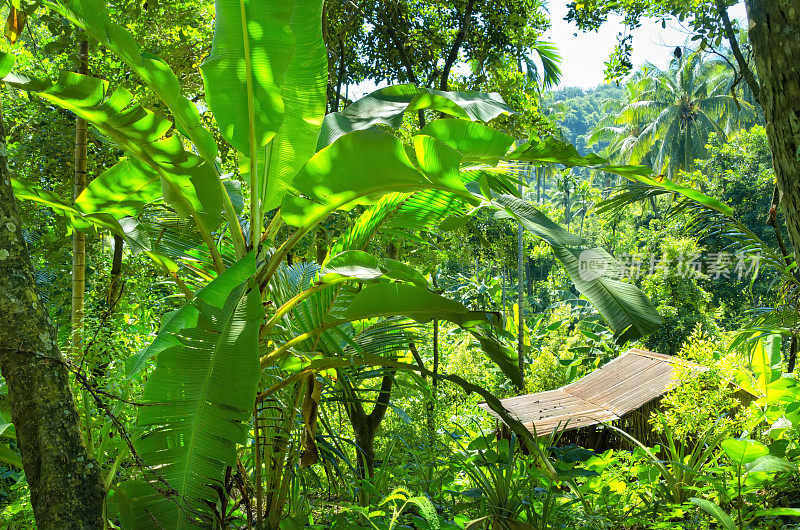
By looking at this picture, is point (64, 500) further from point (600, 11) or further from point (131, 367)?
point (600, 11)

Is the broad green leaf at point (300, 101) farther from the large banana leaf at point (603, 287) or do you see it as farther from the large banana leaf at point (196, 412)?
the large banana leaf at point (603, 287)

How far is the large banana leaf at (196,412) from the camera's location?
1.50 metres

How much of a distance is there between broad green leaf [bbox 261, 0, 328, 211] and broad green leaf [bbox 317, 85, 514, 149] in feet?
0.50

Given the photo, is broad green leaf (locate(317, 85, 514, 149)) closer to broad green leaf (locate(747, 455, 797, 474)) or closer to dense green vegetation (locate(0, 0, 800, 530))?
dense green vegetation (locate(0, 0, 800, 530))

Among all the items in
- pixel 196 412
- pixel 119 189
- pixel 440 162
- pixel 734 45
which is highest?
pixel 734 45

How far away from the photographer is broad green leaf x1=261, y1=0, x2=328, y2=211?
2.16 meters

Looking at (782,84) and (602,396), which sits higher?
(782,84)

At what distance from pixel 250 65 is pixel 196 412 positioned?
4.07ft

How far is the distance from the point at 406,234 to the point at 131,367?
1461 mm

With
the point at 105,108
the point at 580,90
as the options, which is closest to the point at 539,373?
the point at 105,108

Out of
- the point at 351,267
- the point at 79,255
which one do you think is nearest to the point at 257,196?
the point at 351,267

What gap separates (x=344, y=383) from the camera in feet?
8.03

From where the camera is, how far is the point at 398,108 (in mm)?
2498

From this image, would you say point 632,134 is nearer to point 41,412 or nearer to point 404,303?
point 404,303
